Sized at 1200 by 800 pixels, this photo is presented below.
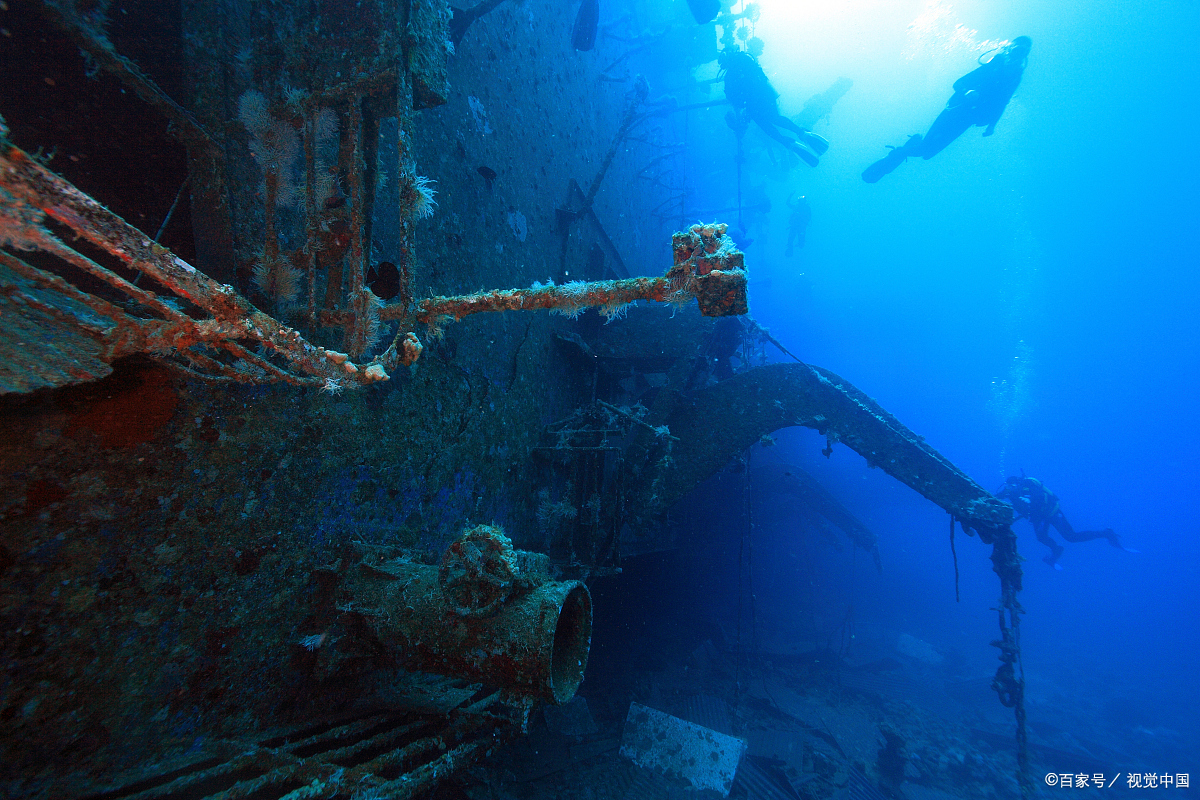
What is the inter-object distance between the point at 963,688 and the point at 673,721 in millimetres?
13613

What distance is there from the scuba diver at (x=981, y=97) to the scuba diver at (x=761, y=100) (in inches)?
98.2

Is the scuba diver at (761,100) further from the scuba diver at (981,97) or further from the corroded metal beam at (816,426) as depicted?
the corroded metal beam at (816,426)

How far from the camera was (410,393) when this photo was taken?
312cm

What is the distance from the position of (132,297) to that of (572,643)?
7.44 ft

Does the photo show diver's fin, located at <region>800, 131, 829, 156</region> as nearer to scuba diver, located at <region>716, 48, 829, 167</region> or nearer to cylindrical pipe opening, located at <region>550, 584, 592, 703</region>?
scuba diver, located at <region>716, 48, 829, 167</region>

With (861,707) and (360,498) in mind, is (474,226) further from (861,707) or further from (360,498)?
(861,707)

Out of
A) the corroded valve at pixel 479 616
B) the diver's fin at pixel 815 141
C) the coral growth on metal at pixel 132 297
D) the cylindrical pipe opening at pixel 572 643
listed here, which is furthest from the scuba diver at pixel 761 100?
the corroded valve at pixel 479 616

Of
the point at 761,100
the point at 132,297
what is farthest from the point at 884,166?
the point at 132,297

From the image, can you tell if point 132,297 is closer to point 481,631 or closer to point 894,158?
point 481,631

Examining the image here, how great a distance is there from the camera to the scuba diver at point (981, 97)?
964 cm

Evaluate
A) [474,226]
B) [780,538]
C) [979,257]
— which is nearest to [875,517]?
[780,538]

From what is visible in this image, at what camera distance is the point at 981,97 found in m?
10.2

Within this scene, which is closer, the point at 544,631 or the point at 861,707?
the point at 544,631

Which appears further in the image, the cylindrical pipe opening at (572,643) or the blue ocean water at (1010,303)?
the blue ocean water at (1010,303)
